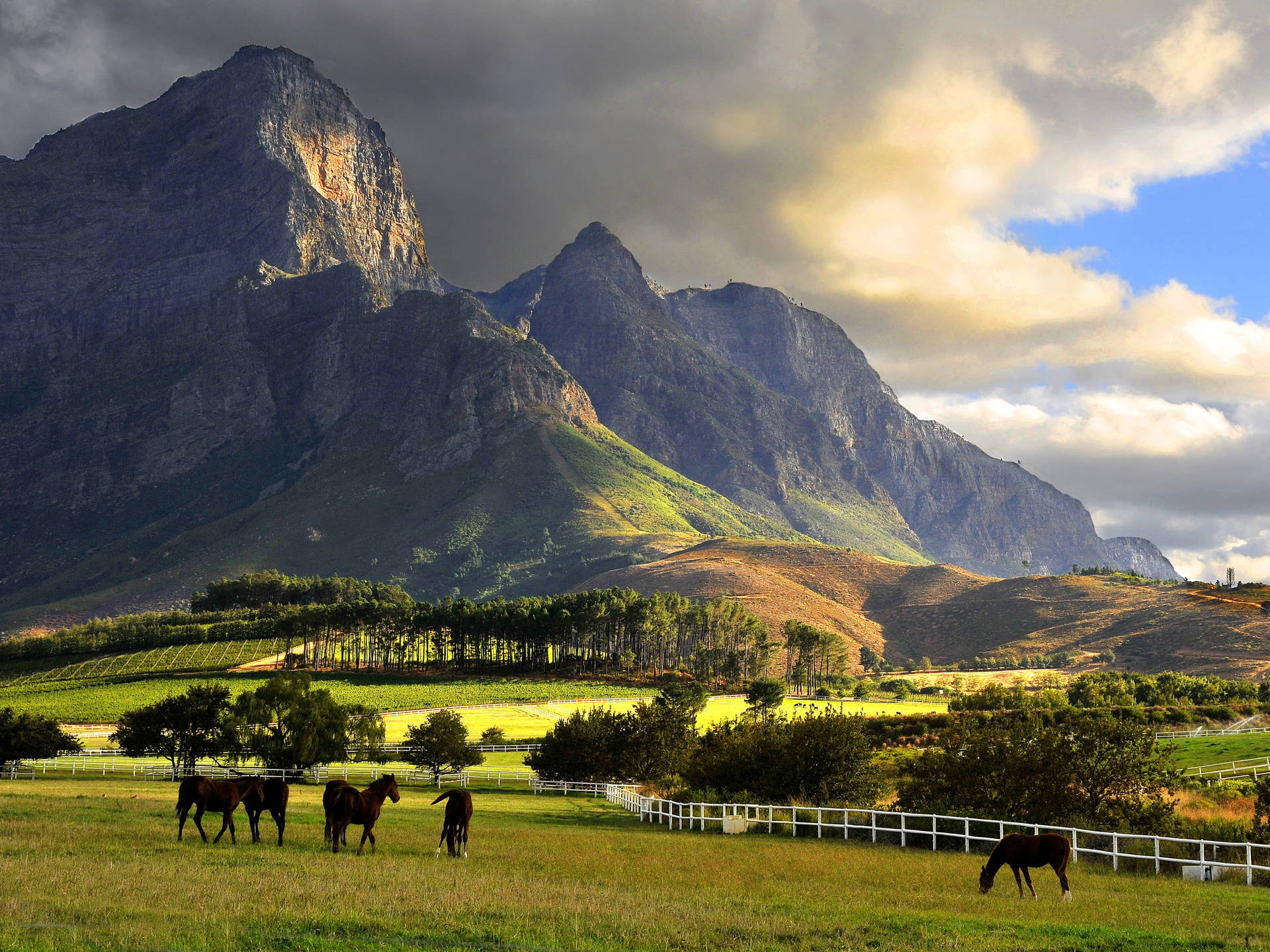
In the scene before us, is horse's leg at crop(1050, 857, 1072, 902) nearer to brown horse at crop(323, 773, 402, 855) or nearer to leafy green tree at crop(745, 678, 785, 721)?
brown horse at crop(323, 773, 402, 855)

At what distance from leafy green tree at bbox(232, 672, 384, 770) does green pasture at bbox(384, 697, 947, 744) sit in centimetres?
3218

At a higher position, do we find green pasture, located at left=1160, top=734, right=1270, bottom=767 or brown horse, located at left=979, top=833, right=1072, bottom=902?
brown horse, located at left=979, top=833, right=1072, bottom=902

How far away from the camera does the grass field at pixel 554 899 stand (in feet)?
54.2

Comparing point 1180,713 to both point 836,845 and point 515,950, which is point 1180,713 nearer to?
point 836,845

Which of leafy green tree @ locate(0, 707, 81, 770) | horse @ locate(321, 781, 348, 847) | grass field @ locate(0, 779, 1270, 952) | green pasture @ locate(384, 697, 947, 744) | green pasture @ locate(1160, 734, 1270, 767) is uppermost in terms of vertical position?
horse @ locate(321, 781, 348, 847)

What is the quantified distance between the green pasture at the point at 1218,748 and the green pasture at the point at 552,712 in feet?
122

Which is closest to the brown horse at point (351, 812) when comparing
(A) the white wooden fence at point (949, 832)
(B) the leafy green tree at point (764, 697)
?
(A) the white wooden fence at point (949, 832)

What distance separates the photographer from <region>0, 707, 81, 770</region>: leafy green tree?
76125 mm

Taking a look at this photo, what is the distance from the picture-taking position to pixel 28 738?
7744cm

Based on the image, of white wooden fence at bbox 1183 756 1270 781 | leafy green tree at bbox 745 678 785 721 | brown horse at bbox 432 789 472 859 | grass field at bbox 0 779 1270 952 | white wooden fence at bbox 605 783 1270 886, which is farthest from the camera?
leafy green tree at bbox 745 678 785 721

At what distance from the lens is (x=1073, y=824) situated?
33781mm

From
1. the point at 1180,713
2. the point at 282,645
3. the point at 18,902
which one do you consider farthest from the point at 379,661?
the point at 18,902

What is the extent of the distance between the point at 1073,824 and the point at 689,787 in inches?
885

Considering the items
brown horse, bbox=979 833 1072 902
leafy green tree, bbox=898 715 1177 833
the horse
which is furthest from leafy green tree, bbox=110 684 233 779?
brown horse, bbox=979 833 1072 902
